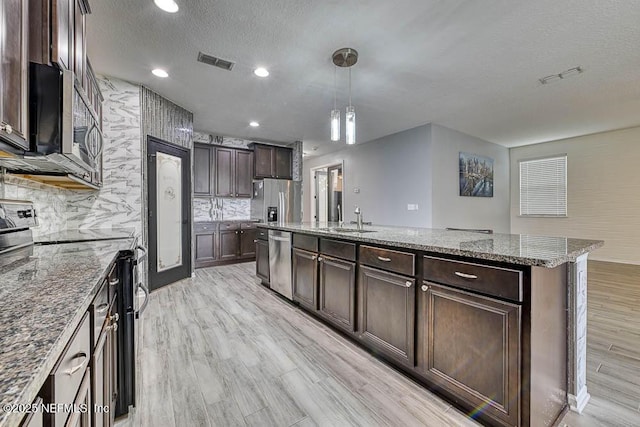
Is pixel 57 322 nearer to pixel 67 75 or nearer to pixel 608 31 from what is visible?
pixel 67 75

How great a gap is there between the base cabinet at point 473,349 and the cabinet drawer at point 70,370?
1577 millimetres

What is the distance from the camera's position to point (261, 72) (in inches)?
121

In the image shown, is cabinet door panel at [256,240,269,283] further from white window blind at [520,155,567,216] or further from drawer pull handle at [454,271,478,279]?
white window blind at [520,155,567,216]

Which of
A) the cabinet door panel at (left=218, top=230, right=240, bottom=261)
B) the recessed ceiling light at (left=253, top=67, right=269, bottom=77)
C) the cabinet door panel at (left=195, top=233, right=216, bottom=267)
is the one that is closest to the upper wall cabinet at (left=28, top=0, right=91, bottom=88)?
the recessed ceiling light at (left=253, top=67, right=269, bottom=77)

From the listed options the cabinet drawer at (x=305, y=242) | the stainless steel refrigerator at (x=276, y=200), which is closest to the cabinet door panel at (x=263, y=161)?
the stainless steel refrigerator at (x=276, y=200)

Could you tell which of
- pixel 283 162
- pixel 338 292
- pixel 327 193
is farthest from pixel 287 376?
pixel 327 193

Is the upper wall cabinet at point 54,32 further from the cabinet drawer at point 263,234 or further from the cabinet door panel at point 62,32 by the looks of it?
the cabinet drawer at point 263,234

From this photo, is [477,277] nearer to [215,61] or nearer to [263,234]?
[263,234]

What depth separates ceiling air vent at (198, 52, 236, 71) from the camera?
2.76 metres

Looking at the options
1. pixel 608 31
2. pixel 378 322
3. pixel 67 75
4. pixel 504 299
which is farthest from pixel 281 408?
pixel 608 31

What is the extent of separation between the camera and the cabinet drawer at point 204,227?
5031 millimetres

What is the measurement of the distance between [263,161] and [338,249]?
164 inches

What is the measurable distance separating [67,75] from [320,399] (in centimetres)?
204

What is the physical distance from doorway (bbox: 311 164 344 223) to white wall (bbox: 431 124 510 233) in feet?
8.55
